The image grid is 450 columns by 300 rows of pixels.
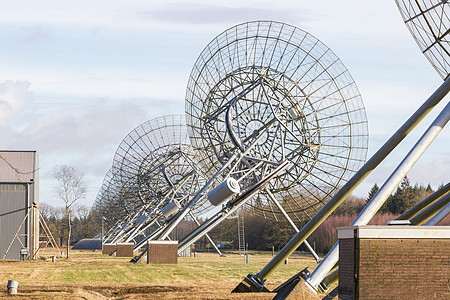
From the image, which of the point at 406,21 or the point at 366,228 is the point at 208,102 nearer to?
the point at 406,21

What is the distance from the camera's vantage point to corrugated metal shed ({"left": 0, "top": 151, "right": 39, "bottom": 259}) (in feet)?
196

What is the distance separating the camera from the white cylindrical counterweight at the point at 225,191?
38250 mm

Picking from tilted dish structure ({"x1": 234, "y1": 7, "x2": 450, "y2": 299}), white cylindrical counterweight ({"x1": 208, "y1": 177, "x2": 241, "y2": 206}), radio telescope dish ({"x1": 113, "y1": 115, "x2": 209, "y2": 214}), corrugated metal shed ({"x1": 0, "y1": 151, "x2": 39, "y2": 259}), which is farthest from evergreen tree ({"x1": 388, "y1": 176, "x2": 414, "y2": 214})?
tilted dish structure ({"x1": 234, "y1": 7, "x2": 450, "y2": 299})

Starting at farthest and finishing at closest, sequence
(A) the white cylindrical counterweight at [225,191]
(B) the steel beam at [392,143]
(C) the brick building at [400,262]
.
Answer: (A) the white cylindrical counterweight at [225,191] → (B) the steel beam at [392,143] → (C) the brick building at [400,262]

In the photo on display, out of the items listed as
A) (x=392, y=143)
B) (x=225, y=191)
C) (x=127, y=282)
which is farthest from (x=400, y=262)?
(x=225, y=191)

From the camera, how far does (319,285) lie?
22.1 m

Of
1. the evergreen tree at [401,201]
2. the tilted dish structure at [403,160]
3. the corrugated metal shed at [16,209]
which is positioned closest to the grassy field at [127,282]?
the tilted dish structure at [403,160]

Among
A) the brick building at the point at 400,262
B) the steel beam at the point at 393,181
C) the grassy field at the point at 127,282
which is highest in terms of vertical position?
the steel beam at the point at 393,181

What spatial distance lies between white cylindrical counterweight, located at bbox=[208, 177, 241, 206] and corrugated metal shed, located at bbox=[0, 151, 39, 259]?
2488cm

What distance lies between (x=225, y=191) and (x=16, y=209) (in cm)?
2790

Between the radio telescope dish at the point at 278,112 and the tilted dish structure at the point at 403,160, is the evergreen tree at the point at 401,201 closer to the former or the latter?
the radio telescope dish at the point at 278,112

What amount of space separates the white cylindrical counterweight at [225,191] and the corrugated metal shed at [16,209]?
81.6ft

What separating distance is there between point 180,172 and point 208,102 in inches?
962

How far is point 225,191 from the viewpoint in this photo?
126ft
